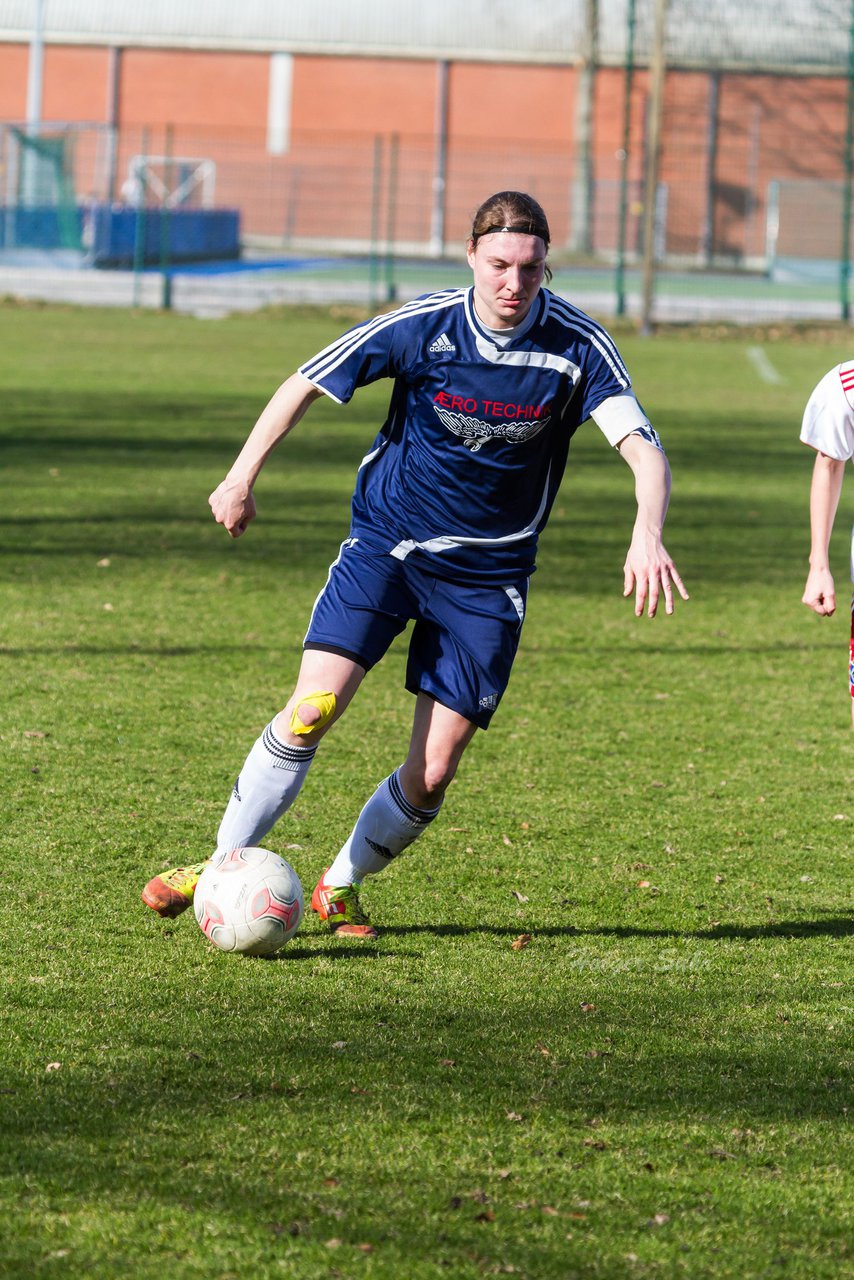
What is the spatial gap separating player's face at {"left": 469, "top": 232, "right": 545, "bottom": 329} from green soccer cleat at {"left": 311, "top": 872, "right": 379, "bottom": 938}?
166 centimetres

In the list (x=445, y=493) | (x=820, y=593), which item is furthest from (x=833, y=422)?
(x=445, y=493)

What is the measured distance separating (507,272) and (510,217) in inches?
5.3

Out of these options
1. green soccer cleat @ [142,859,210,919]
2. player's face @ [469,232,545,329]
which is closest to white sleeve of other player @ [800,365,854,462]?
player's face @ [469,232,545,329]

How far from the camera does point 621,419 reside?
4.46m

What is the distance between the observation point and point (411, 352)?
4.48 meters

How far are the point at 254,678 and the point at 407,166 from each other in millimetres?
27244

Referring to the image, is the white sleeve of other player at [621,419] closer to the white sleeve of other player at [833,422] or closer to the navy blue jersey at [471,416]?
the navy blue jersey at [471,416]

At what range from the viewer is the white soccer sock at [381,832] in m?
4.78

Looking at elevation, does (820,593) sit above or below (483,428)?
below

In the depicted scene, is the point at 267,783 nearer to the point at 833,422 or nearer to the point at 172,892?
the point at 172,892

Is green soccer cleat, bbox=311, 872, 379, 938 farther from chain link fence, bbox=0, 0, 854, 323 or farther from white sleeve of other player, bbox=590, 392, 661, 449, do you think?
chain link fence, bbox=0, 0, 854, 323

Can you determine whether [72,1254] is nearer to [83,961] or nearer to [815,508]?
[83,961]

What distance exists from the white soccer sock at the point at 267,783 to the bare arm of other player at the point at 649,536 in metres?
0.98

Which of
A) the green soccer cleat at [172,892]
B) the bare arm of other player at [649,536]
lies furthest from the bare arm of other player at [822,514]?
the green soccer cleat at [172,892]
